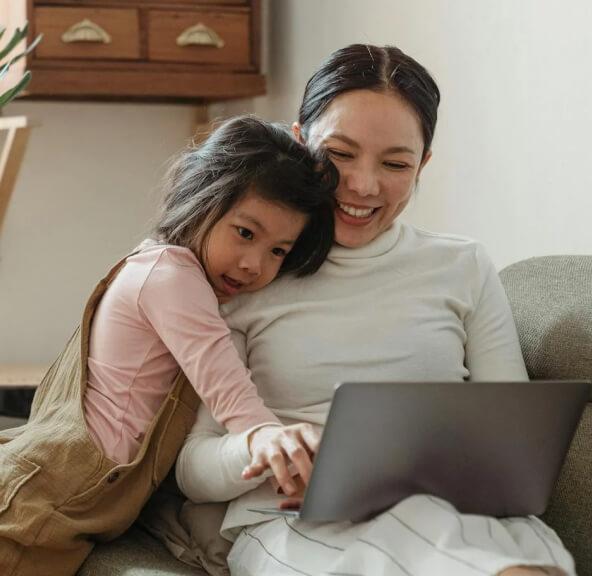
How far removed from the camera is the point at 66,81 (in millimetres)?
2801

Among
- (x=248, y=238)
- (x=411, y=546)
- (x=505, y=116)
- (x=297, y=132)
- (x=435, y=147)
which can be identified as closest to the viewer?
(x=411, y=546)

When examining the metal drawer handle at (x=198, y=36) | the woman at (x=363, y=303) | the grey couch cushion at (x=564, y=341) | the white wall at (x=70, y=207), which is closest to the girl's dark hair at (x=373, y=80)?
the woman at (x=363, y=303)

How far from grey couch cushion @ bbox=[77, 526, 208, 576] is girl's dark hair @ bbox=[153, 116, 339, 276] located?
36 centimetres

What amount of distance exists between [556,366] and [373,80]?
Answer: 42 cm

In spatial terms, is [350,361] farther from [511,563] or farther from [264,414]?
[511,563]

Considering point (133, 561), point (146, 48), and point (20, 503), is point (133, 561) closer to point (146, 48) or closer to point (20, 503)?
point (20, 503)

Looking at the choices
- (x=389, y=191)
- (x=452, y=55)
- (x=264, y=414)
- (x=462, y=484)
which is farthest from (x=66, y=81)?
(x=462, y=484)

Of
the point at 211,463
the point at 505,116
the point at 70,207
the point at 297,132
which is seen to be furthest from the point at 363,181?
the point at 70,207

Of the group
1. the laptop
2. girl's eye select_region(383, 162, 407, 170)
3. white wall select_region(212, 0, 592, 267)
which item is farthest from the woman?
white wall select_region(212, 0, 592, 267)

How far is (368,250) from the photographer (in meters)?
1.51

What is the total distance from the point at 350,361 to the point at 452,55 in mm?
982

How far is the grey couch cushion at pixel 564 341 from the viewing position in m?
1.32

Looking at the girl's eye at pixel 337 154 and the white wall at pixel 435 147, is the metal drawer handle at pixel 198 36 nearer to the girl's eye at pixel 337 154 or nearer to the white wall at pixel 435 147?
the white wall at pixel 435 147

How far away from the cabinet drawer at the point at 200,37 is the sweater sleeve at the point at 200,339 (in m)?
1.57
